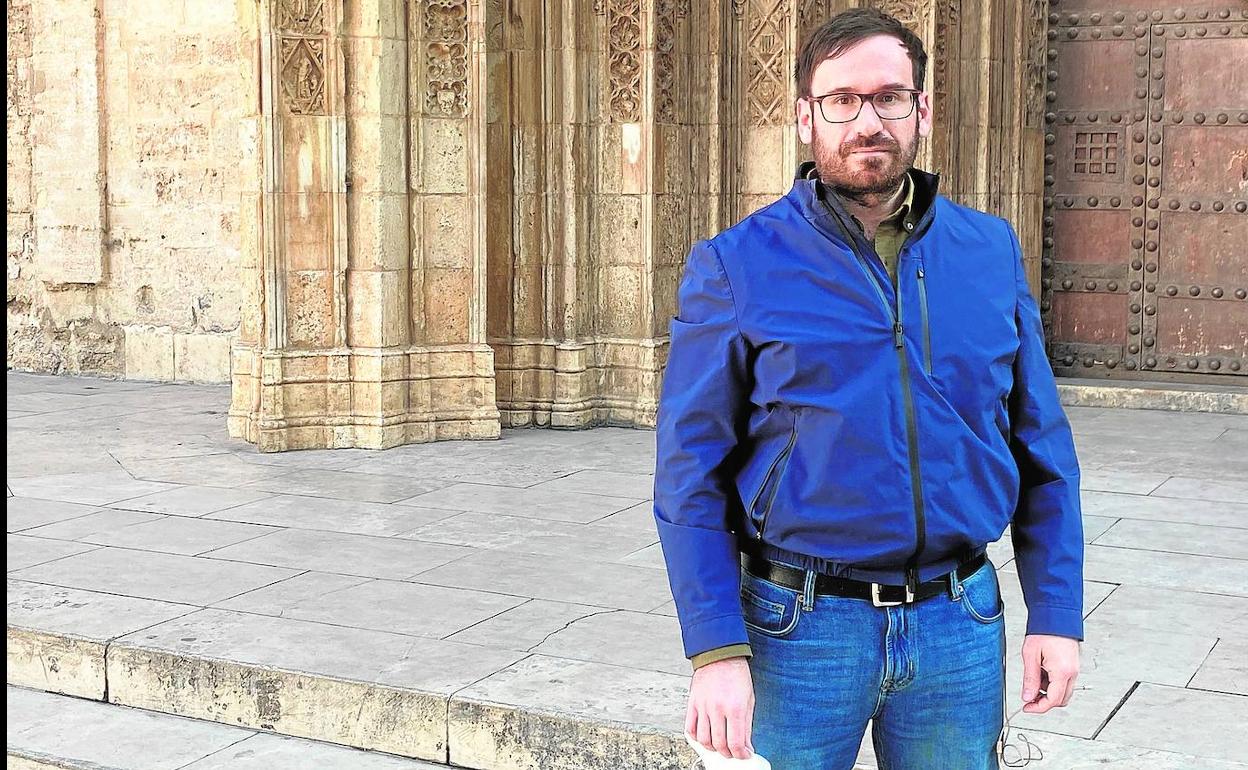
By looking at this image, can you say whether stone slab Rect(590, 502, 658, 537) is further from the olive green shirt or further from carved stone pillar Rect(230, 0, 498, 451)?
the olive green shirt

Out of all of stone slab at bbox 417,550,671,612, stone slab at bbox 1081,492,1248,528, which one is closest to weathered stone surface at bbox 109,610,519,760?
stone slab at bbox 417,550,671,612

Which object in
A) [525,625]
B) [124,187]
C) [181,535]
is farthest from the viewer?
[124,187]

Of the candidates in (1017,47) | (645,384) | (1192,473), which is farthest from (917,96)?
(1017,47)

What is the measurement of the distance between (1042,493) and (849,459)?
363 mm

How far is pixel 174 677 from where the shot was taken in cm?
443

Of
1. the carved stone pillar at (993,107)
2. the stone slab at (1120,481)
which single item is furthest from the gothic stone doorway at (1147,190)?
the stone slab at (1120,481)

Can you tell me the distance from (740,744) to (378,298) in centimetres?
620

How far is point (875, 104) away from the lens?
7.06 feet

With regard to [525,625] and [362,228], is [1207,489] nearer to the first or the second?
[525,625]

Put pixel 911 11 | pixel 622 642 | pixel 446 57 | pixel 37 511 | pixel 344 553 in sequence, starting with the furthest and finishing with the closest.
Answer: pixel 911 11, pixel 446 57, pixel 37 511, pixel 344 553, pixel 622 642

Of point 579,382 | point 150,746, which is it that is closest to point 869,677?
point 150,746

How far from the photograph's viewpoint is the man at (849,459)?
214 centimetres

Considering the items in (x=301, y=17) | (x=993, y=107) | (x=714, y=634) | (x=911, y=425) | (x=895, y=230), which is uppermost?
(x=301, y=17)

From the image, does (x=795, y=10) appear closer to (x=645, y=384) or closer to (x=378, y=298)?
(x=645, y=384)
